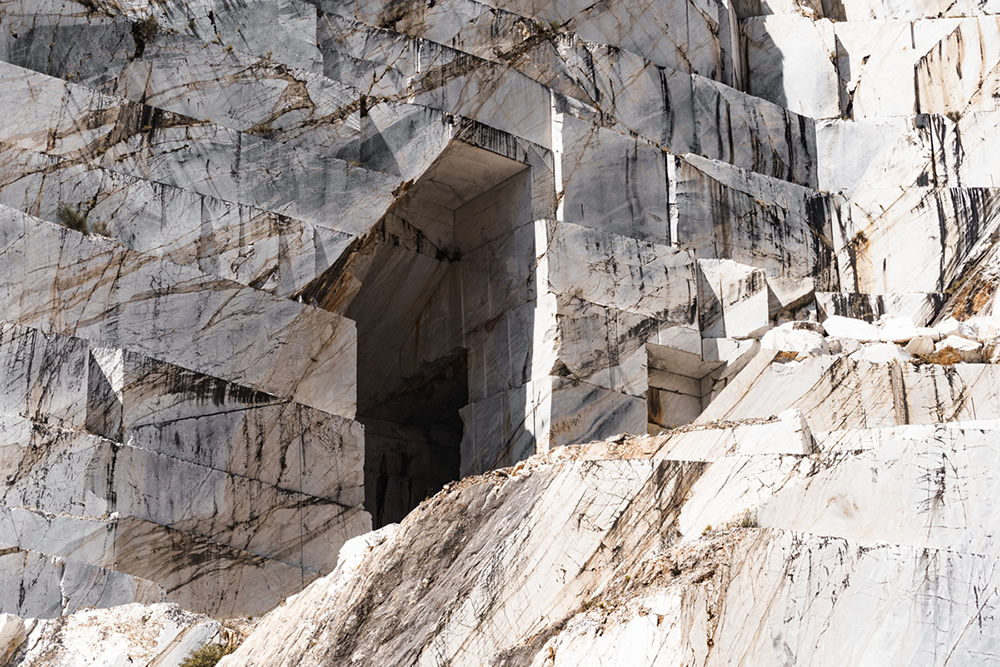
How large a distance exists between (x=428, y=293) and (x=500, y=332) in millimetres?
1349

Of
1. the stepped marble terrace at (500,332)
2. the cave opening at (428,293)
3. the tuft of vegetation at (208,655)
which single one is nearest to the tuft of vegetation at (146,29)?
the stepped marble terrace at (500,332)

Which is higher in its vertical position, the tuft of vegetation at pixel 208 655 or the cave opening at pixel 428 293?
the cave opening at pixel 428 293

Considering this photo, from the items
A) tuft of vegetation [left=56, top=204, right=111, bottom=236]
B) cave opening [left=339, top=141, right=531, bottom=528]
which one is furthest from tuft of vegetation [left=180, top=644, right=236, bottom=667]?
cave opening [left=339, top=141, right=531, bottom=528]

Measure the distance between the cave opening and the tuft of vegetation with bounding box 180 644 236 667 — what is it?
6.09 metres

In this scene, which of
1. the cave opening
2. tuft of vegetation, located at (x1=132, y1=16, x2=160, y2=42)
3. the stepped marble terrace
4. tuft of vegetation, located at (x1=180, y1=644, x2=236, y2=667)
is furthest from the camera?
the cave opening

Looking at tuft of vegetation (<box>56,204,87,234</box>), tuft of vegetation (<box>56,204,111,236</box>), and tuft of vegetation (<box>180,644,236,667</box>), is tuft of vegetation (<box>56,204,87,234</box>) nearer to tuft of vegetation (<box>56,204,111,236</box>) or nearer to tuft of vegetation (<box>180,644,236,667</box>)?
tuft of vegetation (<box>56,204,111,236</box>)

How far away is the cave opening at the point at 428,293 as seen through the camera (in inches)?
654

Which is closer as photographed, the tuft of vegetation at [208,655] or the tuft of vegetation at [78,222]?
the tuft of vegetation at [208,655]

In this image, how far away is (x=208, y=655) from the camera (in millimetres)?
10273

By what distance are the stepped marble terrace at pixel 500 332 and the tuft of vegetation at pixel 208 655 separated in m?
0.12

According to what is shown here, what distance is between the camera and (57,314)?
43.2 feet

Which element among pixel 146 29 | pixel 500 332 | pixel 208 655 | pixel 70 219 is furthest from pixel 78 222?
pixel 208 655

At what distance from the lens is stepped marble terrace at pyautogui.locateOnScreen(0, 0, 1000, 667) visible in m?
8.92

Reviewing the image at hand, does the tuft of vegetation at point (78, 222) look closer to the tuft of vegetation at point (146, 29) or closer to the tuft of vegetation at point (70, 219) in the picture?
the tuft of vegetation at point (70, 219)
